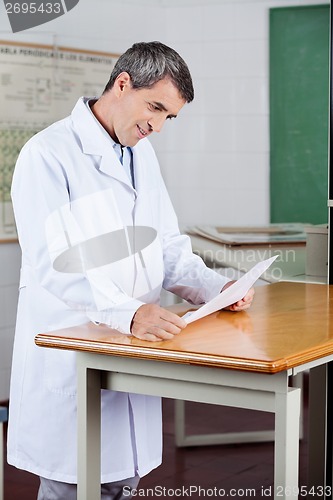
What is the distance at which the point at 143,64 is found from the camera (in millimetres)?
2090

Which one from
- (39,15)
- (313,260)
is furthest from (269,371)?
(39,15)

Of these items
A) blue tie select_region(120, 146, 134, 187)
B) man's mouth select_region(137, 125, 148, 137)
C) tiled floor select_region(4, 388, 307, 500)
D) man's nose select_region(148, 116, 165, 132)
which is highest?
man's nose select_region(148, 116, 165, 132)

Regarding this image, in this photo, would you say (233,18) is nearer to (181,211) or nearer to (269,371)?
(181,211)

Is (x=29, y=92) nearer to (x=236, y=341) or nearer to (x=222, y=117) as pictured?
(x=222, y=117)

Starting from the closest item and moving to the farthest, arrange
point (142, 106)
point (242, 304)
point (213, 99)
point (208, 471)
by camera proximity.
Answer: point (142, 106)
point (242, 304)
point (208, 471)
point (213, 99)

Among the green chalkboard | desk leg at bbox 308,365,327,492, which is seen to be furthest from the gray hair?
the green chalkboard

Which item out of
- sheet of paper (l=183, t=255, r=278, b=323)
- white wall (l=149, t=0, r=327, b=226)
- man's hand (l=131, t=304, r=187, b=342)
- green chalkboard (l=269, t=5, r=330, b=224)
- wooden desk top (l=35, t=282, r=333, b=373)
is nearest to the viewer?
wooden desk top (l=35, t=282, r=333, b=373)

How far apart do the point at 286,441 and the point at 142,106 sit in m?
0.86

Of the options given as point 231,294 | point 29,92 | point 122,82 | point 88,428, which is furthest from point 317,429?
point 29,92

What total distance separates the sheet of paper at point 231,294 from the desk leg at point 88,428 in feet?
0.86

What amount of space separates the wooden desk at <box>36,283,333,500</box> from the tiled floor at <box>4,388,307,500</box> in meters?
1.44

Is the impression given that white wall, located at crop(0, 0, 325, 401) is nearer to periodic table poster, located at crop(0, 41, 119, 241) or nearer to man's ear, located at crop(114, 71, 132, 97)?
periodic table poster, located at crop(0, 41, 119, 241)

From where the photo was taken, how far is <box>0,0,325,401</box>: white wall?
481 cm

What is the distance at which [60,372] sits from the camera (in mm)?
2172
